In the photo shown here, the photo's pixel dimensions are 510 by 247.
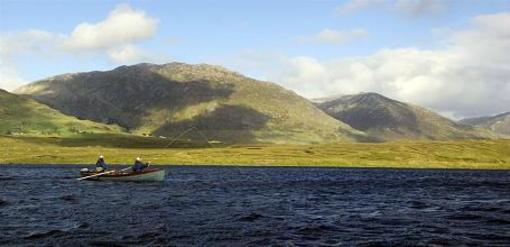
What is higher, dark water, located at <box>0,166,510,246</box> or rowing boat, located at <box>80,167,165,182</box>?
rowing boat, located at <box>80,167,165,182</box>

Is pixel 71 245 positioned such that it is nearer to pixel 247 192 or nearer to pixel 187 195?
pixel 187 195

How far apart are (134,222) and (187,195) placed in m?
28.9

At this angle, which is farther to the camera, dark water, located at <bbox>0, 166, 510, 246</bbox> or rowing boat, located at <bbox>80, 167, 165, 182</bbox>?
rowing boat, located at <bbox>80, 167, 165, 182</bbox>

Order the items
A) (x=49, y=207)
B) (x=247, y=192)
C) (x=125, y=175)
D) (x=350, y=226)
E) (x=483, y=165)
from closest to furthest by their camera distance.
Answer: (x=350, y=226)
(x=49, y=207)
(x=247, y=192)
(x=125, y=175)
(x=483, y=165)

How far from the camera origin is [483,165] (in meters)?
194

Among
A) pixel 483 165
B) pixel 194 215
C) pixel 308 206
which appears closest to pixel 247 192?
pixel 308 206

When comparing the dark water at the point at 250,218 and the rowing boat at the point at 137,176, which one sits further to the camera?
Result: the rowing boat at the point at 137,176

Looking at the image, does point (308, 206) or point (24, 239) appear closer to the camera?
point (24, 239)

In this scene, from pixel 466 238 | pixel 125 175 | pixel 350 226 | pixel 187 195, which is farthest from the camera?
pixel 125 175

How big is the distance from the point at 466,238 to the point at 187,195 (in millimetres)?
43386

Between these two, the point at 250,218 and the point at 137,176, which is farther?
the point at 137,176

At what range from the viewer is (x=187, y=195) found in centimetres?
7962

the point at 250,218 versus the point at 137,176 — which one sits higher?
the point at 137,176

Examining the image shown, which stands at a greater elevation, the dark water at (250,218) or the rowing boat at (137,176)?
the rowing boat at (137,176)
